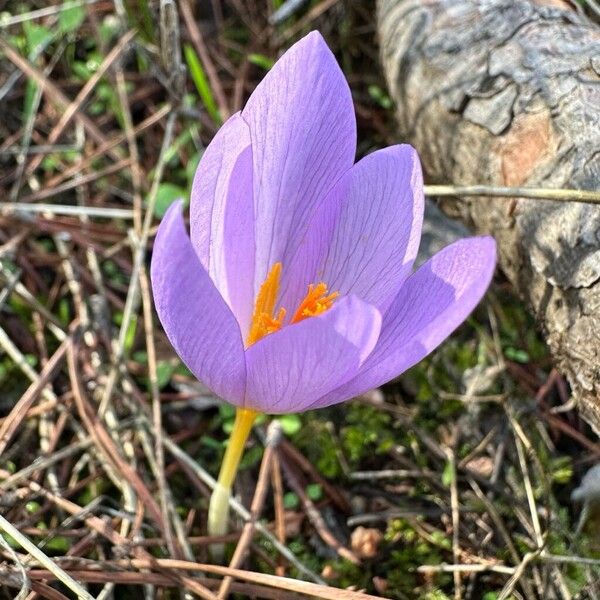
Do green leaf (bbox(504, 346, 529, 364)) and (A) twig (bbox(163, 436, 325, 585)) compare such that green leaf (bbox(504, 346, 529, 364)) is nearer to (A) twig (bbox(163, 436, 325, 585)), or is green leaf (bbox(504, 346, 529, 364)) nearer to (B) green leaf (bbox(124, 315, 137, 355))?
(A) twig (bbox(163, 436, 325, 585))

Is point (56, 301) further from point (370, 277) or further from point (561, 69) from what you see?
point (561, 69)

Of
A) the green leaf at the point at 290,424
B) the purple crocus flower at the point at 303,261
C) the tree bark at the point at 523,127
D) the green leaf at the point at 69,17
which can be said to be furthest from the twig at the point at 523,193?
the green leaf at the point at 69,17

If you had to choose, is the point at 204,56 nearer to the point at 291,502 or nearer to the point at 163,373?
the point at 163,373

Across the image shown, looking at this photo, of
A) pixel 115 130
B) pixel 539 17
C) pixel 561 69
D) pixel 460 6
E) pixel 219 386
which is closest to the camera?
pixel 219 386

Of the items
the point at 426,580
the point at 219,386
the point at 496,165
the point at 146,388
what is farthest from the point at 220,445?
the point at 496,165

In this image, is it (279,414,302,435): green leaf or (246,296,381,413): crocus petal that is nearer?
(246,296,381,413): crocus petal

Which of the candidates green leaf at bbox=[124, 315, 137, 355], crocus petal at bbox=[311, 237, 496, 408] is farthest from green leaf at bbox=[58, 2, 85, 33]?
crocus petal at bbox=[311, 237, 496, 408]

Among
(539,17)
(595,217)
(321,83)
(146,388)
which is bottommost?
(146,388)

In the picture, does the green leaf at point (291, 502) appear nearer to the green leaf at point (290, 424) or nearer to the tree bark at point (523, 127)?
the green leaf at point (290, 424)
